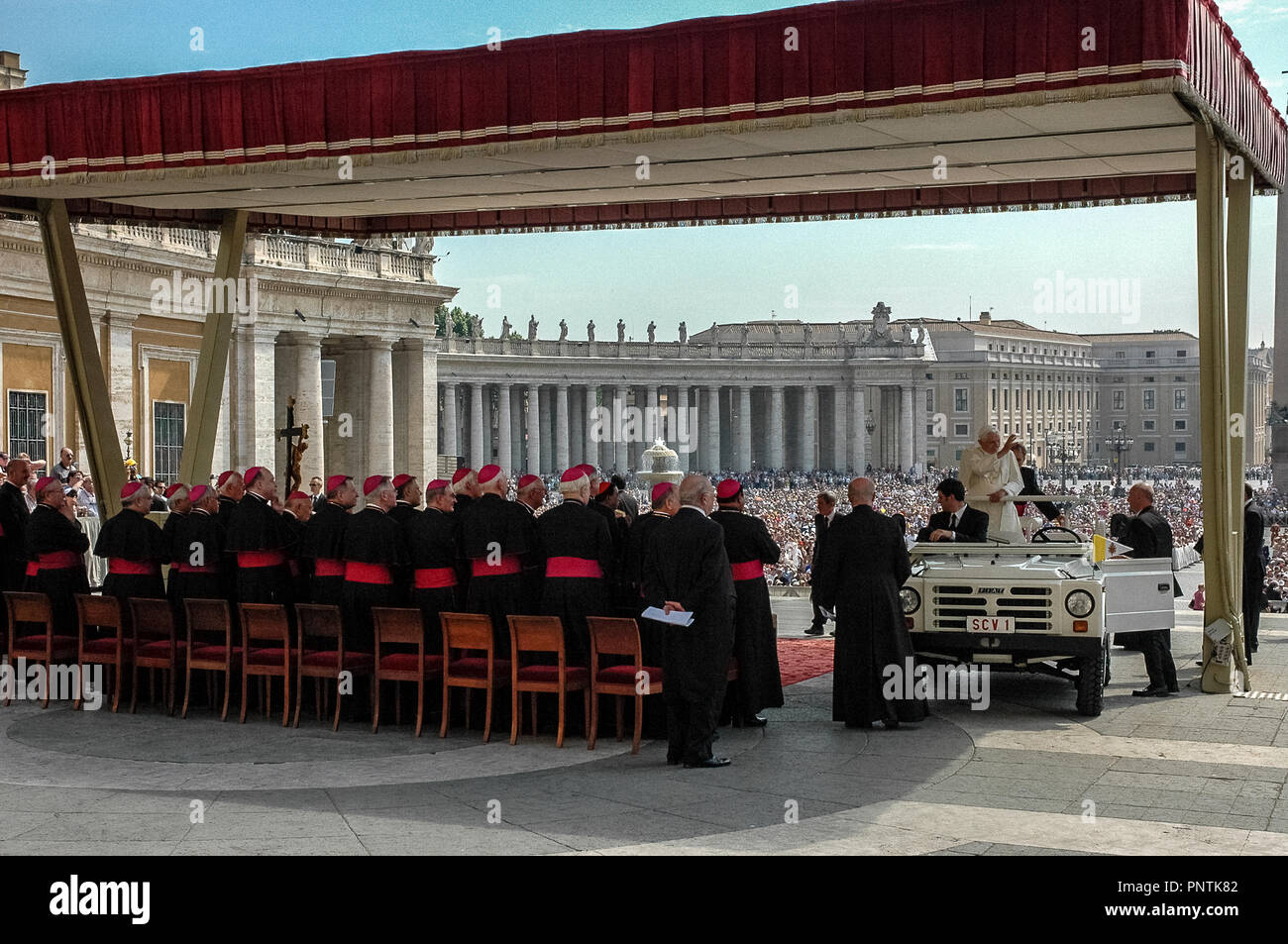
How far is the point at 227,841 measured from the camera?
7777 millimetres

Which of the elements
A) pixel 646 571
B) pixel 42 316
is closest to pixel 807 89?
pixel 646 571

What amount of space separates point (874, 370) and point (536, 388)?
34.3m

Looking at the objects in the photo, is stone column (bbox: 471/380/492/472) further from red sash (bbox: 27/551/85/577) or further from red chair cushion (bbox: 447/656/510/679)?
red chair cushion (bbox: 447/656/510/679)

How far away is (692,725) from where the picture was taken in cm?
987

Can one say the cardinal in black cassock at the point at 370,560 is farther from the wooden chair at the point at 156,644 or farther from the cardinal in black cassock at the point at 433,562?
the wooden chair at the point at 156,644

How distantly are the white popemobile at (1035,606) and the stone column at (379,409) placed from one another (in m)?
29.2

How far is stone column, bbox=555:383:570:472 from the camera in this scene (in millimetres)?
99312

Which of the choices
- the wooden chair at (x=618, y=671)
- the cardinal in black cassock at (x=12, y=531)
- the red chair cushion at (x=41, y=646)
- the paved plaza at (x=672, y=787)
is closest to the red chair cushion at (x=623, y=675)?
the wooden chair at (x=618, y=671)

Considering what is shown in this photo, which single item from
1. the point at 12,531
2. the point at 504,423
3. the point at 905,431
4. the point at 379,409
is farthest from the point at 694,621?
the point at 905,431

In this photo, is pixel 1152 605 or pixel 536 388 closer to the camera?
pixel 1152 605

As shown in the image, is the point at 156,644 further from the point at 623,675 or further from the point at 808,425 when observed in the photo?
the point at 808,425

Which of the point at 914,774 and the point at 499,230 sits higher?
the point at 499,230

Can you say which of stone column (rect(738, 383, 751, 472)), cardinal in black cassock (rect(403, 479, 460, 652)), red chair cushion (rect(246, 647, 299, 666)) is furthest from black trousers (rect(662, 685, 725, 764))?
stone column (rect(738, 383, 751, 472))

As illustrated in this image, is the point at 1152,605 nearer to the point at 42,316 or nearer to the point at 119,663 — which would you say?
the point at 119,663
